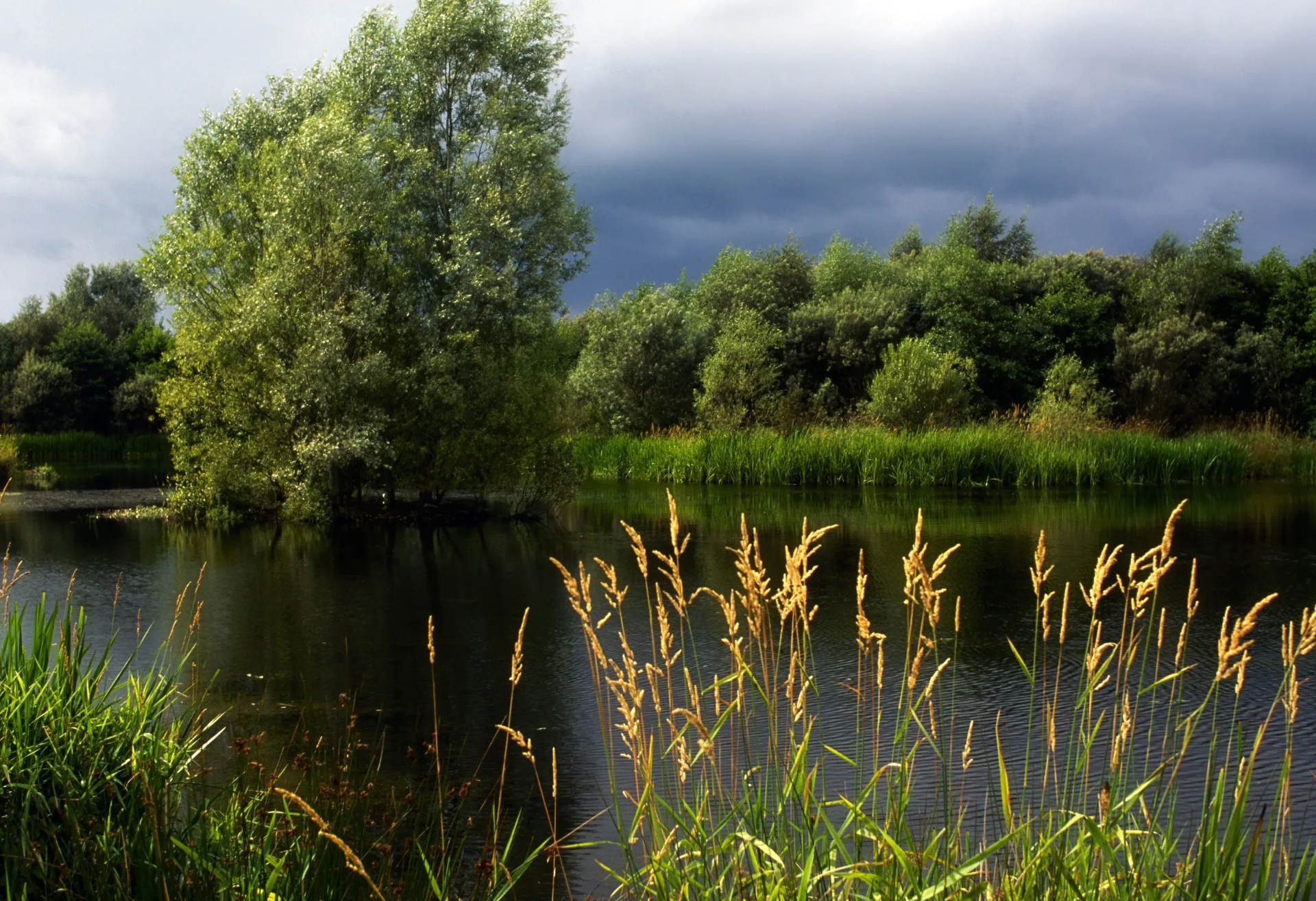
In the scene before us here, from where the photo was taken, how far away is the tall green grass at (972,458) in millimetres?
27047

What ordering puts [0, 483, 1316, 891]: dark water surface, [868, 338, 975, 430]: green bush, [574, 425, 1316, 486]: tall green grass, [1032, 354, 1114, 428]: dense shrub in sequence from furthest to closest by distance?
[1032, 354, 1114, 428]: dense shrub < [868, 338, 975, 430]: green bush < [574, 425, 1316, 486]: tall green grass < [0, 483, 1316, 891]: dark water surface

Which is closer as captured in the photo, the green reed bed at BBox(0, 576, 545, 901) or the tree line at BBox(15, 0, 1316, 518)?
the green reed bed at BBox(0, 576, 545, 901)

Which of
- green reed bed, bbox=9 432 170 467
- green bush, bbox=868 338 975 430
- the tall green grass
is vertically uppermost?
green bush, bbox=868 338 975 430

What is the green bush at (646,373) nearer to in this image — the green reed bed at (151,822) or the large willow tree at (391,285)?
the large willow tree at (391,285)

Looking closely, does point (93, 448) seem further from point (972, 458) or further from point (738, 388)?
point (972, 458)

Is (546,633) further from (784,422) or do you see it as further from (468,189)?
(784,422)

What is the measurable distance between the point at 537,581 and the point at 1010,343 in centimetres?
3149

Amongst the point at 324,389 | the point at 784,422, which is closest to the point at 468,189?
the point at 324,389

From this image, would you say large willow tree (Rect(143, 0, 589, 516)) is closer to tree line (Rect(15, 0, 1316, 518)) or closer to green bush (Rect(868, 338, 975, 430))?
tree line (Rect(15, 0, 1316, 518))

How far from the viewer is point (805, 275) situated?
46281mm

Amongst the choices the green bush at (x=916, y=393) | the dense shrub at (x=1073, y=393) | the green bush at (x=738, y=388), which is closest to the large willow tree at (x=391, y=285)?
the green bush at (x=916, y=393)

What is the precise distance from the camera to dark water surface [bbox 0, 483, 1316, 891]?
25.4ft

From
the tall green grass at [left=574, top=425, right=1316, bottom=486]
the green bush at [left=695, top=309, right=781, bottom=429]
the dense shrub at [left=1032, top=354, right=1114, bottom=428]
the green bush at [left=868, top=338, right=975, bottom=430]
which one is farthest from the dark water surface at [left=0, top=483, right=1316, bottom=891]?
the green bush at [left=695, top=309, right=781, bottom=429]

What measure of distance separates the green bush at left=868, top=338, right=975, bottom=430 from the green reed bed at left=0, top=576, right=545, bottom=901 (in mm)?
28428
